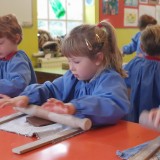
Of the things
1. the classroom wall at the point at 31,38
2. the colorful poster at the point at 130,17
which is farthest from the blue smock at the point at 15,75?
the colorful poster at the point at 130,17

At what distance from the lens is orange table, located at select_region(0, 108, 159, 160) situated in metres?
0.84

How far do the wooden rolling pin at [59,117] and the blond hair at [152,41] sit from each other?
121 centimetres

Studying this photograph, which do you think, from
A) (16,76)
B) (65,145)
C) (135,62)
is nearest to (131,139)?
(65,145)

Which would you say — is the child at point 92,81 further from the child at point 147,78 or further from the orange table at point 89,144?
the child at point 147,78

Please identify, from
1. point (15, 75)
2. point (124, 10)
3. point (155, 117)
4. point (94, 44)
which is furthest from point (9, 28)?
point (124, 10)

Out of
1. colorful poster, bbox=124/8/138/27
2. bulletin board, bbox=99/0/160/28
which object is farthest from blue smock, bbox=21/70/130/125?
colorful poster, bbox=124/8/138/27

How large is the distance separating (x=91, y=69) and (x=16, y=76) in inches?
20.8

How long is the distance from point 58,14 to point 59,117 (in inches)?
121

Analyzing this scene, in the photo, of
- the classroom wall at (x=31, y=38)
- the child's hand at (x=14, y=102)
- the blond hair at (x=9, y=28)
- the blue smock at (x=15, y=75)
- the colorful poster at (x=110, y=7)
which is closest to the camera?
the child's hand at (x=14, y=102)

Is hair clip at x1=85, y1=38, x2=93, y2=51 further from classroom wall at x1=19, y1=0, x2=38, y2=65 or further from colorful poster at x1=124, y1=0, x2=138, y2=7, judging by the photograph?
colorful poster at x1=124, y1=0, x2=138, y2=7

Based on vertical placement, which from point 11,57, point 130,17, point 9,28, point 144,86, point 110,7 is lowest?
point 144,86

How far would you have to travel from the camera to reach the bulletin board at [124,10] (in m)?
4.35

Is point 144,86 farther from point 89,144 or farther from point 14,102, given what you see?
point 89,144

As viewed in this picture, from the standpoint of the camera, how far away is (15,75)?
1647 mm
